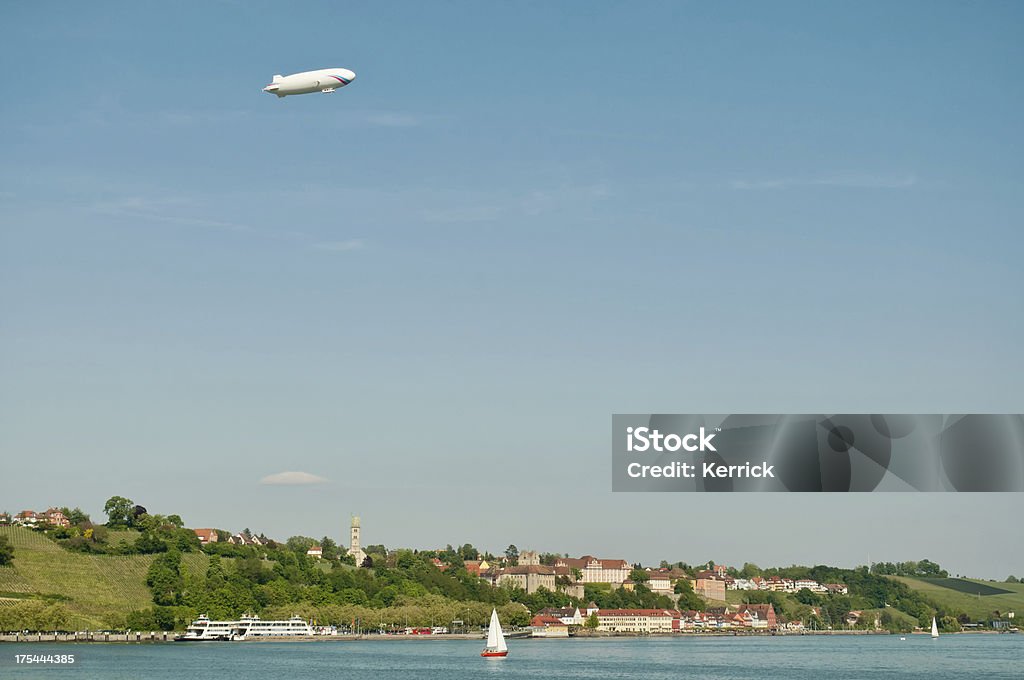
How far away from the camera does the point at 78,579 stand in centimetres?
13938

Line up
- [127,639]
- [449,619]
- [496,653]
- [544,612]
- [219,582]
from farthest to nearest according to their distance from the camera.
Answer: [544,612] < [449,619] < [219,582] < [127,639] < [496,653]

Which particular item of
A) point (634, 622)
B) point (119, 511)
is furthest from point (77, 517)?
point (634, 622)

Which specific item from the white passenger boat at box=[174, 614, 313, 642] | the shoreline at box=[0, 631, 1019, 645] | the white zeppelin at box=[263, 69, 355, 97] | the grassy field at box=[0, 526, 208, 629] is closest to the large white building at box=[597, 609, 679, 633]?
the shoreline at box=[0, 631, 1019, 645]

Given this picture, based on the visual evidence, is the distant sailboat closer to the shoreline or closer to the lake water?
the lake water

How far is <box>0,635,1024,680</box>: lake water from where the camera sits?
8105 cm

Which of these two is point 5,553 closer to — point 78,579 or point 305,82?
point 78,579

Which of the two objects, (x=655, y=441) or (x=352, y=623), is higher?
(x=655, y=441)

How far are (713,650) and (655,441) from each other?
9210cm

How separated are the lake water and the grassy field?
12078 millimetres

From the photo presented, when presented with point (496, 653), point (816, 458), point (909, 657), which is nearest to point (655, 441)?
point (816, 458)

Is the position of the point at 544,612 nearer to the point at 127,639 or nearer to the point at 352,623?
the point at 352,623

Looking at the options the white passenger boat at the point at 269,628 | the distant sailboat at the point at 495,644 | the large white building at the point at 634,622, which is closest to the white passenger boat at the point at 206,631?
the white passenger boat at the point at 269,628

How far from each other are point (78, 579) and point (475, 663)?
62292 millimetres

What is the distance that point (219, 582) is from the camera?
149125 millimetres
